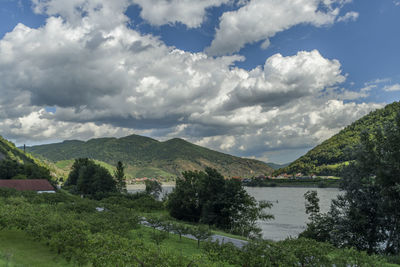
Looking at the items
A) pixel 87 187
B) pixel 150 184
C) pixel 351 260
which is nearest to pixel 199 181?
pixel 351 260

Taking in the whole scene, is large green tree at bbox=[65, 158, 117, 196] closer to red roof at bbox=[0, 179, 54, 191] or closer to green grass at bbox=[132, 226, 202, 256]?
red roof at bbox=[0, 179, 54, 191]

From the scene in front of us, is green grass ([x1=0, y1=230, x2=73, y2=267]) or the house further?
the house

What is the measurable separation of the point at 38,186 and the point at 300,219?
63026mm

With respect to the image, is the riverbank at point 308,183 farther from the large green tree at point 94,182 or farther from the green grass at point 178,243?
the green grass at point 178,243

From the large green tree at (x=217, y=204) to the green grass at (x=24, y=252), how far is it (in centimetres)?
2939

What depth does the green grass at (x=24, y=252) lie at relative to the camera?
61.6 feet

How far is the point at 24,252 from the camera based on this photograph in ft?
73.2

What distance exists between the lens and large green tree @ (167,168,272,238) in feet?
155

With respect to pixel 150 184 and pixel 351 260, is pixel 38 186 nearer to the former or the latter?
pixel 150 184

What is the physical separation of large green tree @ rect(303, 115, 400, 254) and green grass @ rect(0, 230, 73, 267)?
83.9 ft

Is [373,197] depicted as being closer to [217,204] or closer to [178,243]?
[178,243]

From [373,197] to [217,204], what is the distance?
25.5 meters

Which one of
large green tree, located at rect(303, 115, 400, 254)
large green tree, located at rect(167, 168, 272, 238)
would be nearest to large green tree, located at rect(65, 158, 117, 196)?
large green tree, located at rect(167, 168, 272, 238)

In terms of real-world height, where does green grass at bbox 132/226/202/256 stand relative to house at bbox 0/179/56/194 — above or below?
below
